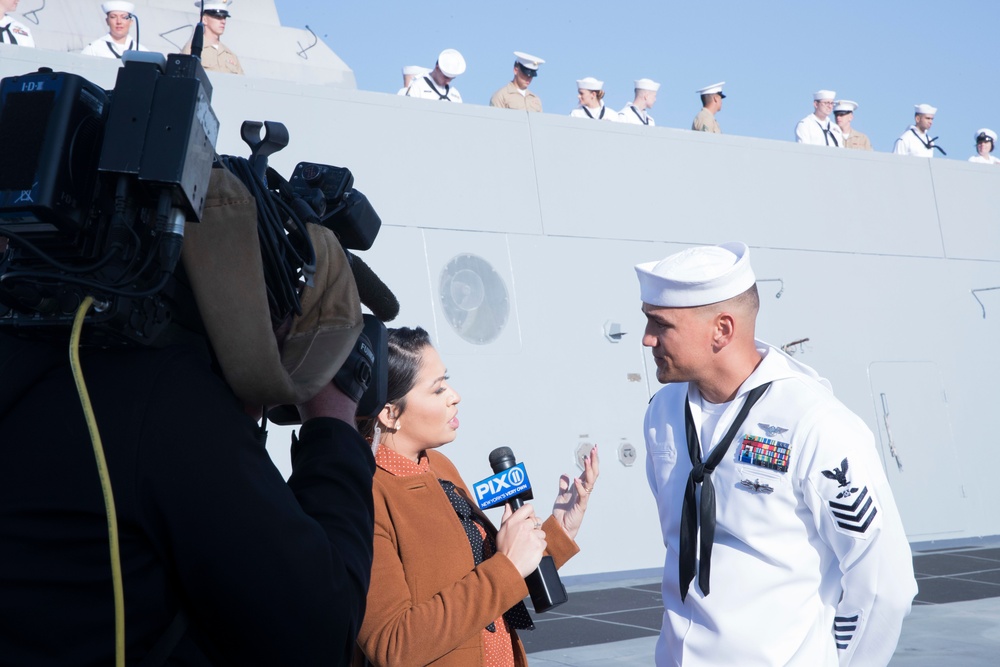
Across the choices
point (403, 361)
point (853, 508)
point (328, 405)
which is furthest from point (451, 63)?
point (328, 405)

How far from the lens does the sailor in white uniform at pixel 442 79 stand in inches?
357

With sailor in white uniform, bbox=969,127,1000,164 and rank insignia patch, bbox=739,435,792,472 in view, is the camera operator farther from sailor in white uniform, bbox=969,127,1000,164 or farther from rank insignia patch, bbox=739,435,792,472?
sailor in white uniform, bbox=969,127,1000,164

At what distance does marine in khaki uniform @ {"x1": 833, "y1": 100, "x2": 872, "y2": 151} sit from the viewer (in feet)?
39.1

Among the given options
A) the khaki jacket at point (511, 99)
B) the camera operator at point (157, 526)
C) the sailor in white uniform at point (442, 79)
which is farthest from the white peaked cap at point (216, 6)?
the camera operator at point (157, 526)

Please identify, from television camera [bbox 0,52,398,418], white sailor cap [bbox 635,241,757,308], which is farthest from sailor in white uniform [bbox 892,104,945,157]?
television camera [bbox 0,52,398,418]

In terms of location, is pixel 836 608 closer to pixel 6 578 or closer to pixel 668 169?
pixel 6 578

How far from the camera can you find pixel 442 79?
9.12 meters

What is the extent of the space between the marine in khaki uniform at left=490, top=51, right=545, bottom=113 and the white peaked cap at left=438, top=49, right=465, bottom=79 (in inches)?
15.9

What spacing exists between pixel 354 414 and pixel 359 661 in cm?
107

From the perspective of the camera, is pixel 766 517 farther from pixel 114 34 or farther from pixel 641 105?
pixel 641 105

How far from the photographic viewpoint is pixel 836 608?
7.35ft

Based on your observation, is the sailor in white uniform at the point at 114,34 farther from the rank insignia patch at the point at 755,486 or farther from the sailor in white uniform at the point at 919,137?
the sailor in white uniform at the point at 919,137

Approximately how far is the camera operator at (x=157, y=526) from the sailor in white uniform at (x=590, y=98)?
352 inches

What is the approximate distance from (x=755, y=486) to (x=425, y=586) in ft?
2.54
